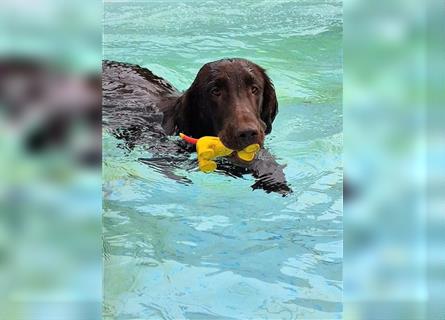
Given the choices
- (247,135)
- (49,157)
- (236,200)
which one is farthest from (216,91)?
(49,157)

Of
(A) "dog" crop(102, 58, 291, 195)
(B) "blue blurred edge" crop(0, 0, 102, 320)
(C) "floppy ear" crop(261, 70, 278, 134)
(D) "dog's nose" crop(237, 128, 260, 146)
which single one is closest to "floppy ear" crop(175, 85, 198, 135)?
(A) "dog" crop(102, 58, 291, 195)

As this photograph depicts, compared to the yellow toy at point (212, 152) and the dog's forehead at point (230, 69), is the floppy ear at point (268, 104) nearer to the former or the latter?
the dog's forehead at point (230, 69)

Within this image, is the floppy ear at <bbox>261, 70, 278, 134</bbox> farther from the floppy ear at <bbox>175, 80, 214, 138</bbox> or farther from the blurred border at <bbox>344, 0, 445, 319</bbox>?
the blurred border at <bbox>344, 0, 445, 319</bbox>

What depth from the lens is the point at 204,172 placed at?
2670 mm

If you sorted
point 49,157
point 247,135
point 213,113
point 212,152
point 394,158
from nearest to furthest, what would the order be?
point 49,157 → point 394,158 → point 247,135 → point 212,152 → point 213,113

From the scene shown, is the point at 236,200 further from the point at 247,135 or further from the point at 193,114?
the point at 193,114

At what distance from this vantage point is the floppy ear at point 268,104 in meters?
2.91

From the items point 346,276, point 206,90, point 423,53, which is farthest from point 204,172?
point 423,53

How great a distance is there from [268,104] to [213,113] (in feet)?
1.01

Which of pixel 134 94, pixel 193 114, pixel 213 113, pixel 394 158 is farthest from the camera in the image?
pixel 134 94

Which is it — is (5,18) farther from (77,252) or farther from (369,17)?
(369,17)

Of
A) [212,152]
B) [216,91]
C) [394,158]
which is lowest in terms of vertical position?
[212,152]

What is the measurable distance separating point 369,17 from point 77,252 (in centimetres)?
91

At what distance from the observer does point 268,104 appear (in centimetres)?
293
